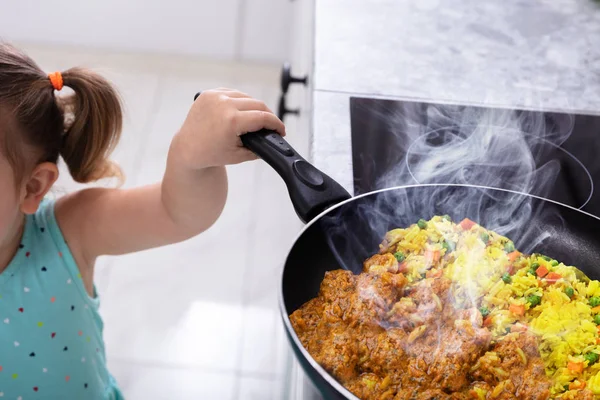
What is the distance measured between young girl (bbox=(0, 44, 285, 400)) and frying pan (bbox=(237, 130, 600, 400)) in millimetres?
268

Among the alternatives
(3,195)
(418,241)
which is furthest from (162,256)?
(418,241)

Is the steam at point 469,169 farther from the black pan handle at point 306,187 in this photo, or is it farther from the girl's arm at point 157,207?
the girl's arm at point 157,207

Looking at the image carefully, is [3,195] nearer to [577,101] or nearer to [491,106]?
A: [491,106]

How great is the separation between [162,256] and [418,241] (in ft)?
4.72

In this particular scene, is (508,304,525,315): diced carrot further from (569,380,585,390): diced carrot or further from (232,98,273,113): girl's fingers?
(232,98,273,113): girl's fingers

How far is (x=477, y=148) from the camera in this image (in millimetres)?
932

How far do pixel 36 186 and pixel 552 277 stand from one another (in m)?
0.72

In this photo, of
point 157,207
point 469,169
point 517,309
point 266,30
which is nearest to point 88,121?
point 157,207

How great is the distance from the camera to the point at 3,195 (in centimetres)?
88

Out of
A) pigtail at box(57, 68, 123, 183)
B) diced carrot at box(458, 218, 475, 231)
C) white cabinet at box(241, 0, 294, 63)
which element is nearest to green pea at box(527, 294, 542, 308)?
diced carrot at box(458, 218, 475, 231)

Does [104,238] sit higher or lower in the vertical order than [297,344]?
lower

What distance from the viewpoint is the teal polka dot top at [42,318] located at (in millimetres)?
989

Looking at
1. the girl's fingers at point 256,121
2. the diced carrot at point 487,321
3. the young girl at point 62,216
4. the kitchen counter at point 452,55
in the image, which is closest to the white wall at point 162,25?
the kitchen counter at point 452,55

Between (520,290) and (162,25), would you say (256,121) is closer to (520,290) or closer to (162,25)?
(520,290)
